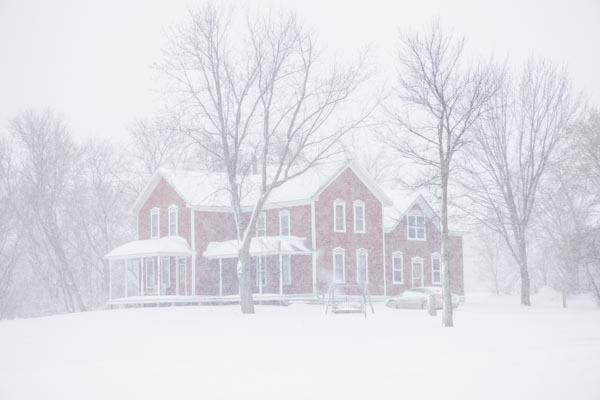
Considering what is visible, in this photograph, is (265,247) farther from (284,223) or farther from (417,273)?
(417,273)

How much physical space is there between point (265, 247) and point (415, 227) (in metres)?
13.8

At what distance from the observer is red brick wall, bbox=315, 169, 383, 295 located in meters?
45.1

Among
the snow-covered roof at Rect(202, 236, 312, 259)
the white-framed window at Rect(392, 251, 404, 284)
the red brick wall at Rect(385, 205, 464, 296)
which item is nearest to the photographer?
the snow-covered roof at Rect(202, 236, 312, 259)

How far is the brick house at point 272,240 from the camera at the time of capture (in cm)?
4456

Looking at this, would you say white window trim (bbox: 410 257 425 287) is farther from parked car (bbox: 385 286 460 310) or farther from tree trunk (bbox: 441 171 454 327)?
tree trunk (bbox: 441 171 454 327)

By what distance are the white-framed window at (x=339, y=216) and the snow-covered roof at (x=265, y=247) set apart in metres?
2.39

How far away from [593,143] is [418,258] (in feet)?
60.4

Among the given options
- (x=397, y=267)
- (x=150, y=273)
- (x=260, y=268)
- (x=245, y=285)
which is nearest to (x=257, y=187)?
(x=260, y=268)

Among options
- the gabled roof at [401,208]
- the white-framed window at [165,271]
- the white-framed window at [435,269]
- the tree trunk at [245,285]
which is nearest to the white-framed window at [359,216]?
the gabled roof at [401,208]

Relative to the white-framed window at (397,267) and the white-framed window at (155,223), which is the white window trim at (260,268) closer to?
the white-framed window at (155,223)

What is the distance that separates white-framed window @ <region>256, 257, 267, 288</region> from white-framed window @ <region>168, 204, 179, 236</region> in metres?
5.35

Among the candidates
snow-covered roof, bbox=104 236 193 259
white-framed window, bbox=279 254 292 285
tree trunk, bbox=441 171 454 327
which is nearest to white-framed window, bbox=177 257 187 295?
snow-covered roof, bbox=104 236 193 259

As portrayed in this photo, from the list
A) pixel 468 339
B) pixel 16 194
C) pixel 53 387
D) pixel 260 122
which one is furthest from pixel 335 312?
pixel 16 194

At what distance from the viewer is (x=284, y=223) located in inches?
1820
